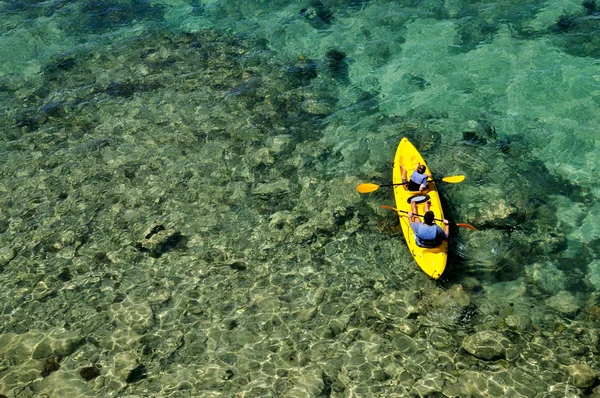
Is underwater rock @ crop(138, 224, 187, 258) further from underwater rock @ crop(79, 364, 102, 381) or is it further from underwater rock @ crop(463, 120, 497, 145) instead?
underwater rock @ crop(463, 120, 497, 145)

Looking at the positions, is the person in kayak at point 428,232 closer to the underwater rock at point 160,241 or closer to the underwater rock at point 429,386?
the underwater rock at point 429,386

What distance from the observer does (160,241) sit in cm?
1159

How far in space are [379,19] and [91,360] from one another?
556 inches

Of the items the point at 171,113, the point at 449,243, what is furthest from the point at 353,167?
the point at 171,113

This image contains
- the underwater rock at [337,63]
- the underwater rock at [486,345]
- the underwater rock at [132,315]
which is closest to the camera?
the underwater rock at [486,345]

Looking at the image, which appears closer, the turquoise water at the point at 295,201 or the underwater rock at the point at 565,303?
the turquoise water at the point at 295,201

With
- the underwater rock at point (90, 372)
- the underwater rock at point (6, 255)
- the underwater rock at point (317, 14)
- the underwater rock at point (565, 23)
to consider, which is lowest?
the underwater rock at point (565, 23)

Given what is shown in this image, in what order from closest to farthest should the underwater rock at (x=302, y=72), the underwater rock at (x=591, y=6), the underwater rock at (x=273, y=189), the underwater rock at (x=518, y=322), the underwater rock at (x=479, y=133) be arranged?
1. the underwater rock at (x=518, y=322)
2. the underwater rock at (x=273, y=189)
3. the underwater rock at (x=479, y=133)
4. the underwater rock at (x=302, y=72)
5. the underwater rock at (x=591, y=6)

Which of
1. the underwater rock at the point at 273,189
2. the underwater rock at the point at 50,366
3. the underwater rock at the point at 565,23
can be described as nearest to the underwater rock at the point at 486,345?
the underwater rock at the point at 273,189

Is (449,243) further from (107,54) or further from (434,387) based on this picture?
(107,54)

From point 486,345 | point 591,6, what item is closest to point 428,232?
point 486,345

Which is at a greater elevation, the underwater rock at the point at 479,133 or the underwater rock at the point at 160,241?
the underwater rock at the point at 160,241

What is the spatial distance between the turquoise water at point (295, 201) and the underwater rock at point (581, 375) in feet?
0.07

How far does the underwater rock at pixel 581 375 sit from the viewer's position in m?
8.65
